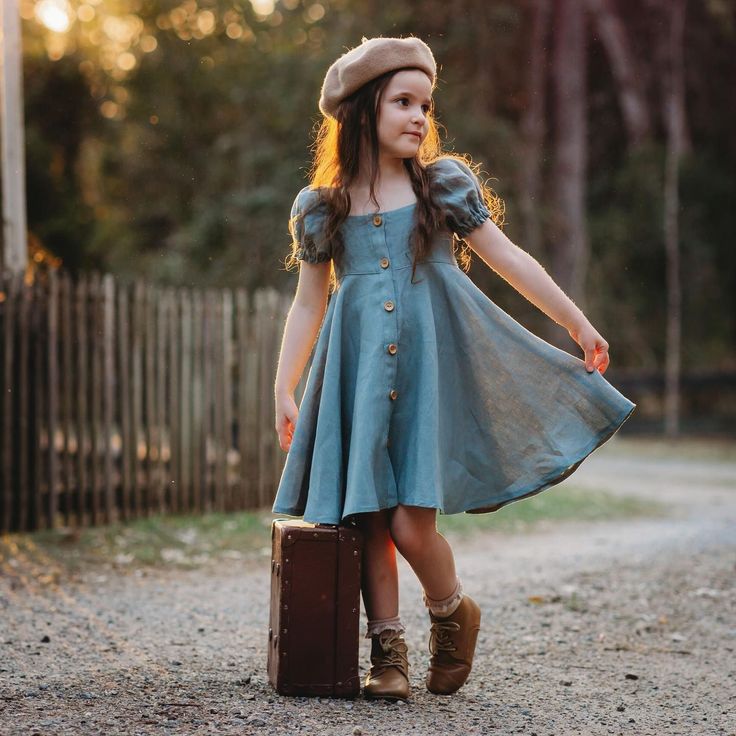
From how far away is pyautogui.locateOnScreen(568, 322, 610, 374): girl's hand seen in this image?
306 cm

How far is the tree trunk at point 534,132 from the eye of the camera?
18797mm

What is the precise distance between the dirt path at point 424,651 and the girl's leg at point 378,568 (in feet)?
0.93

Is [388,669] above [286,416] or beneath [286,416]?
beneath

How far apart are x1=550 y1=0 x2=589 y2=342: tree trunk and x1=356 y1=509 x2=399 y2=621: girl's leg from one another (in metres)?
17.7

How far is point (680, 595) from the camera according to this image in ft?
16.5

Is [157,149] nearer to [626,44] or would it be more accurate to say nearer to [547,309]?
[626,44]

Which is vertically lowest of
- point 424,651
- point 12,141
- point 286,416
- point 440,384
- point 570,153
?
point 424,651

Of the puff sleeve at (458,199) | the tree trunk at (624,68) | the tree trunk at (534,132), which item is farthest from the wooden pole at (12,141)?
the tree trunk at (624,68)

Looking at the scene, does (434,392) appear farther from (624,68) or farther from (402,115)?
(624,68)

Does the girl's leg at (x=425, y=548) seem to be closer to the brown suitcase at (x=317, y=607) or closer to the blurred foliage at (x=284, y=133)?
the brown suitcase at (x=317, y=607)

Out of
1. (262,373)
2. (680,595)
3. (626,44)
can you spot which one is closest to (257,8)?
(626,44)

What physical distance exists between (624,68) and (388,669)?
20.9 m

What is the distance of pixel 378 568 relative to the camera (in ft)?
10.2

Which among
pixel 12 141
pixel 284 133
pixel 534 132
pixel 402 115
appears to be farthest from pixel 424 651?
pixel 534 132
